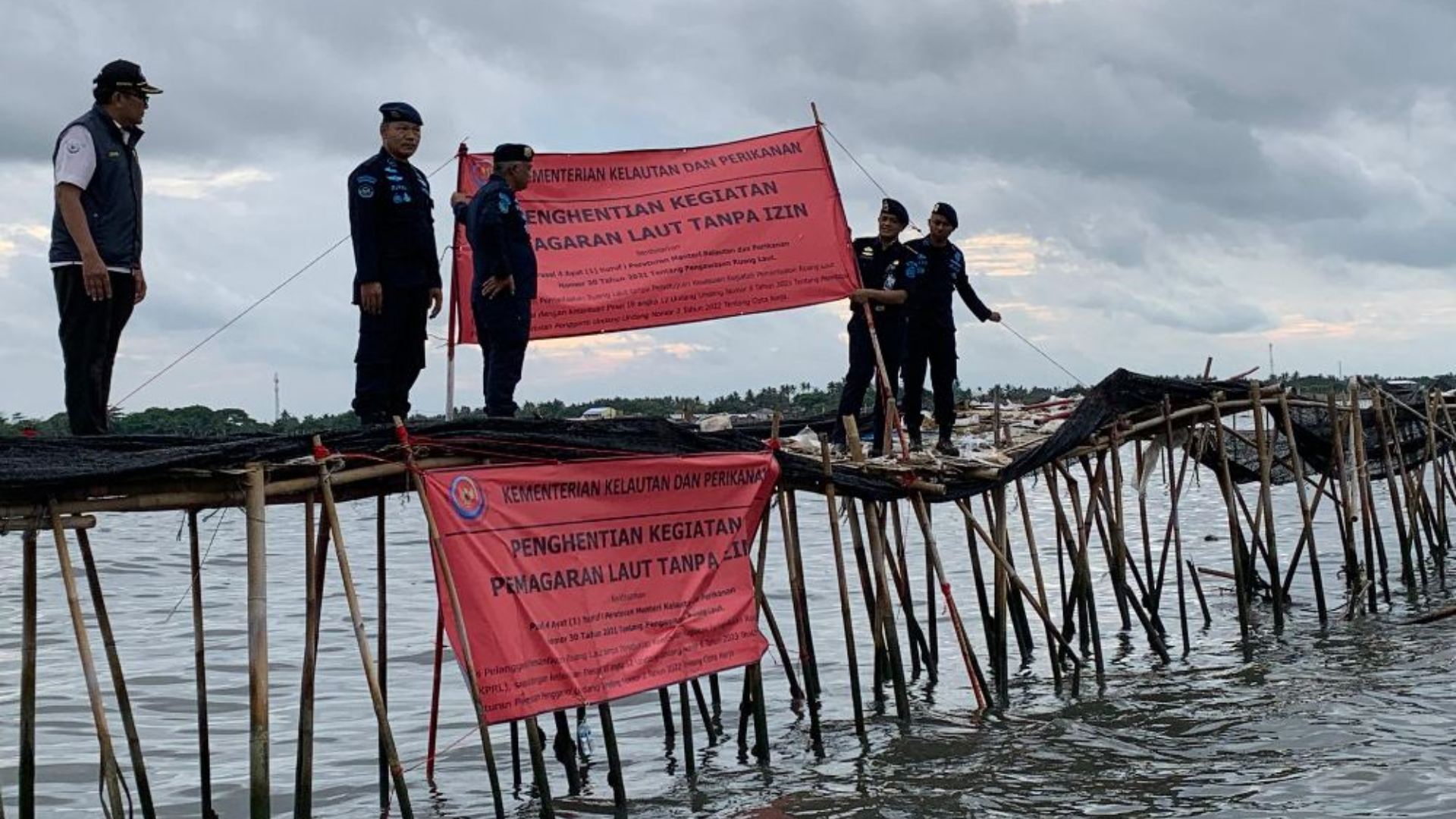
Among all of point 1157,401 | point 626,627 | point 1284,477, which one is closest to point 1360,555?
point 1284,477

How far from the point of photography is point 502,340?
1007 centimetres

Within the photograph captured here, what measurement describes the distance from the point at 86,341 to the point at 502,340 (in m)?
2.56

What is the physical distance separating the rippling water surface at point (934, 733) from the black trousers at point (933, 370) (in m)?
2.39

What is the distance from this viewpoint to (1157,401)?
45.7ft

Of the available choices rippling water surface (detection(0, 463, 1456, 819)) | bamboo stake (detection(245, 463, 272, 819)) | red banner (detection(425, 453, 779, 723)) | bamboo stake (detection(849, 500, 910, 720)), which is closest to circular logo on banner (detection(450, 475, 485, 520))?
red banner (detection(425, 453, 779, 723))

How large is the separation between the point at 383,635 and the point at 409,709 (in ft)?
14.3

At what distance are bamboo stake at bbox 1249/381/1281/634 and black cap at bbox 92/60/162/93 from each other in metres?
10.3

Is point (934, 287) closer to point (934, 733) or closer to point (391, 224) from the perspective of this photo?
point (934, 733)

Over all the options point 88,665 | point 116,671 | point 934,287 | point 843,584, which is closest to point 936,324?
point 934,287

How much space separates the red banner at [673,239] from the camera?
11.4 metres

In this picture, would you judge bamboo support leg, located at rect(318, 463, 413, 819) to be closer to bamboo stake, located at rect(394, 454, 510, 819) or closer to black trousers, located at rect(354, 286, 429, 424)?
bamboo stake, located at rect(394, 454, 510, 819)

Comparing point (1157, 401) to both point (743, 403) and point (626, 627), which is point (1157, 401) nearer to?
point (626, 627)

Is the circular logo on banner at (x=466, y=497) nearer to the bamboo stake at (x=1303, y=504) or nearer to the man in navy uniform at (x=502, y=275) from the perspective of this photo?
the man in navy uniform at (x=502, y=275)

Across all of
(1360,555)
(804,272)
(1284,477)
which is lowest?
(1360,555)
